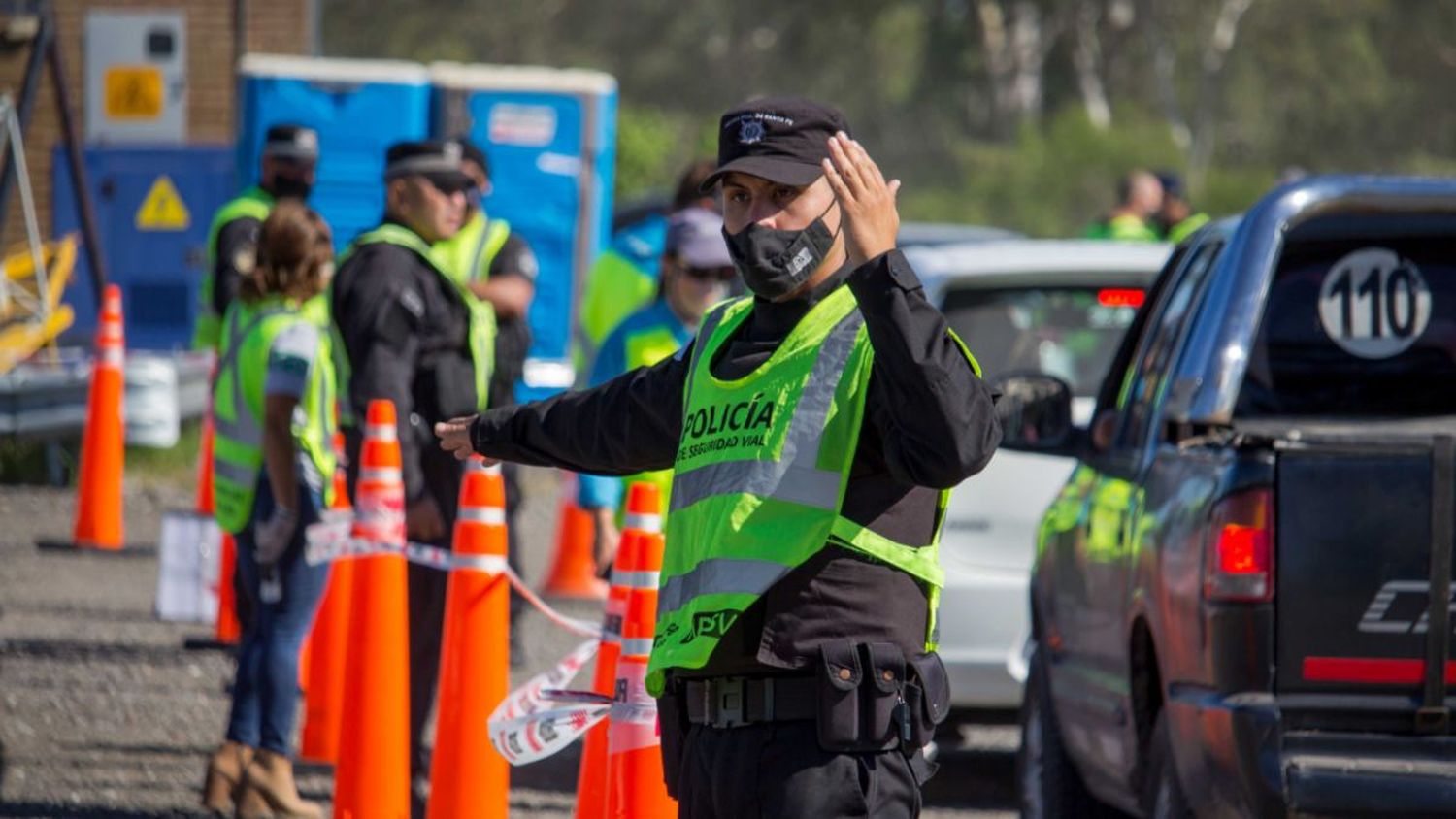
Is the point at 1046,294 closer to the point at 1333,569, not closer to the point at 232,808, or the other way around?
the point at 232,808

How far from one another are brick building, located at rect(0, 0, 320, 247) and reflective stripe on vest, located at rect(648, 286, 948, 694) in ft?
63.6

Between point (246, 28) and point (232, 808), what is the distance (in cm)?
1675

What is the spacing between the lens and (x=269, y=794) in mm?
7344

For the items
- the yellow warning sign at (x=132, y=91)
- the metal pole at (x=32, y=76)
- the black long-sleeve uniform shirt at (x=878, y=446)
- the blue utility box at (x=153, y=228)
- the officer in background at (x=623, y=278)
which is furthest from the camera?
the yellow warning sign at (x=132, y=91)

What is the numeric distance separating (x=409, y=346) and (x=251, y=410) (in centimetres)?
76

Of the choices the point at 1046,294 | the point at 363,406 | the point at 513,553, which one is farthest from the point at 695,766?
the point at 513,553

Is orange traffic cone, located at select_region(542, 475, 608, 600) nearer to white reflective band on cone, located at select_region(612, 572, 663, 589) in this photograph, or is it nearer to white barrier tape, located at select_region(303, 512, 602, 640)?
white barrier tape, located at select_region(303, 512, 602, 640)

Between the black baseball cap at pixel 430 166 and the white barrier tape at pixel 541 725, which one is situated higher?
the black baseball cap at pixel 430 166

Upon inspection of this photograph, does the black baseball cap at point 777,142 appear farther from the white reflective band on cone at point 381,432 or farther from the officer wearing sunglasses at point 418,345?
the officer wearing sunglasses at point 418,345

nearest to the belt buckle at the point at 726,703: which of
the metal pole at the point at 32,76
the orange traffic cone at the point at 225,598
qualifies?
the orange traffic cone at the point at 225,598

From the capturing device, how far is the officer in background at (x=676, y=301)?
817cm

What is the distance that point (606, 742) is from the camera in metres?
5.70

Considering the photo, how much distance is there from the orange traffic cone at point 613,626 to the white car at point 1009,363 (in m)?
2.10

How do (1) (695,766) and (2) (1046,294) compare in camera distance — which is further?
(2) (1046,294)
